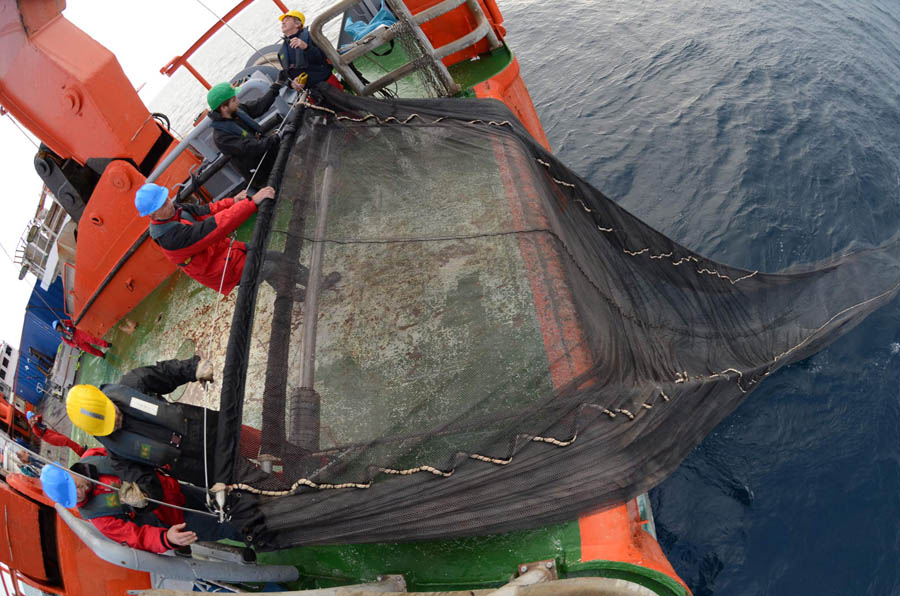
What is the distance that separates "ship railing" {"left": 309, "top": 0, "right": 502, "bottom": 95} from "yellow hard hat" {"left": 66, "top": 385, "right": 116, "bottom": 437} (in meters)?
4.04

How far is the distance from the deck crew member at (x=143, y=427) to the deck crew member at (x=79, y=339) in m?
3.39

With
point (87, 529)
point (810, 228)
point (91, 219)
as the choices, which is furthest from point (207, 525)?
point (810, 228)

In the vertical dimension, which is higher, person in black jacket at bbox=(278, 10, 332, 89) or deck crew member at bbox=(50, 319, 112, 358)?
person in black jacket at bbox=(278, 10, 332, 89)

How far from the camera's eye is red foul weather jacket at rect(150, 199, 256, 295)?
4.79 meters

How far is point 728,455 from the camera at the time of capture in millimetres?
5980

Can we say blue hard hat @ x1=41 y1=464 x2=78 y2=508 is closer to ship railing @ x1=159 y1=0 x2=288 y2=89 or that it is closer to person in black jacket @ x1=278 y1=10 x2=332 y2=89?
person in black jacket @ x1=278 y1=10 x2=332 y2=89

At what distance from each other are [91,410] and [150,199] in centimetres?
181

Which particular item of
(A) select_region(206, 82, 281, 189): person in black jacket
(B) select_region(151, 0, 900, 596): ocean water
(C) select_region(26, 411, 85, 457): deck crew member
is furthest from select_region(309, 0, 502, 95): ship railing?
(C) select_region(26, 411, 85, 457): deck crew member

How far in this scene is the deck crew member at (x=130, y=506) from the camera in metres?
3.58

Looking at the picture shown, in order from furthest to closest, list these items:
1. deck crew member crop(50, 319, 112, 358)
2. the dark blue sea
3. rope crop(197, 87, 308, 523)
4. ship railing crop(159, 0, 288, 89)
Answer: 1. ship railing crop(159, 0, 288, 89)
2. deck crew member crop(50, 319, 112, 358)
3. the dark blue sea
4. rope crop(197, 87, 308, 523)

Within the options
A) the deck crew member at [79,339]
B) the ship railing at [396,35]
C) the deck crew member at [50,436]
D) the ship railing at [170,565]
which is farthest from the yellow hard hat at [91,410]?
the ship railing at [396,35]

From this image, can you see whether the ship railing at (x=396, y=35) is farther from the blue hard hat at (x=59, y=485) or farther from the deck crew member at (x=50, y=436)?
the deck crew member at (x=50, y=436)

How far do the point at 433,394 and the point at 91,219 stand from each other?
15.3 ft

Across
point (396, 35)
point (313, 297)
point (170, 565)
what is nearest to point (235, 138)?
point (396, 35)
